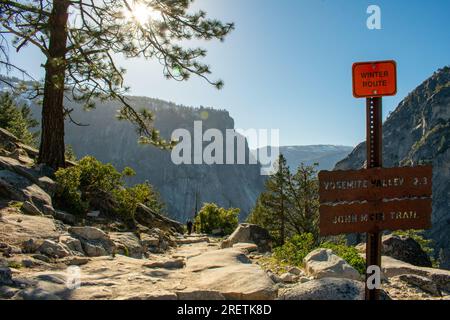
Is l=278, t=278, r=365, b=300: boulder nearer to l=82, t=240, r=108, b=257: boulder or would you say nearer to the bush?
the bush

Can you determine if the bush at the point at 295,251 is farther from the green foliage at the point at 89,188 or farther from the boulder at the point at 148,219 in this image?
the boulder at the point at 148,219

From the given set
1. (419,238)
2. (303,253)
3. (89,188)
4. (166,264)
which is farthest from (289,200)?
(166,264)

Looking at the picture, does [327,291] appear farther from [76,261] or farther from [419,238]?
[419,238]

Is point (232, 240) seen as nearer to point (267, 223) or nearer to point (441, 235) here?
point (267, 223)

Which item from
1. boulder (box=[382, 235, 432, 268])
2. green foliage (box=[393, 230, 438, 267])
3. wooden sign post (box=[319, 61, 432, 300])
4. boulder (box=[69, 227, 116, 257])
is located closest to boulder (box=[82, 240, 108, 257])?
boulder (box=[69, 227, 116, 257])

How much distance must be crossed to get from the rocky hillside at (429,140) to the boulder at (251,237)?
108691 millimetres

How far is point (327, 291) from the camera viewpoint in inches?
189

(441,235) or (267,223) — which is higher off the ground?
(267,223)

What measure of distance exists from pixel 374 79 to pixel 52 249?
576 centimetres

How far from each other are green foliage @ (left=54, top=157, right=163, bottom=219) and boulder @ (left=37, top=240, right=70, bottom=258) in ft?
14.4

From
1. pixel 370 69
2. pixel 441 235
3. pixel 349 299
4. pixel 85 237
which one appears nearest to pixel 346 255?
pixel 349 299

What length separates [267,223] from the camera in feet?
115

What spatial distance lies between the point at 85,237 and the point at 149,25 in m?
6.77

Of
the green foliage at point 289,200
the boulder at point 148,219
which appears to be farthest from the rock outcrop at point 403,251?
the green foliage at point 289,200
